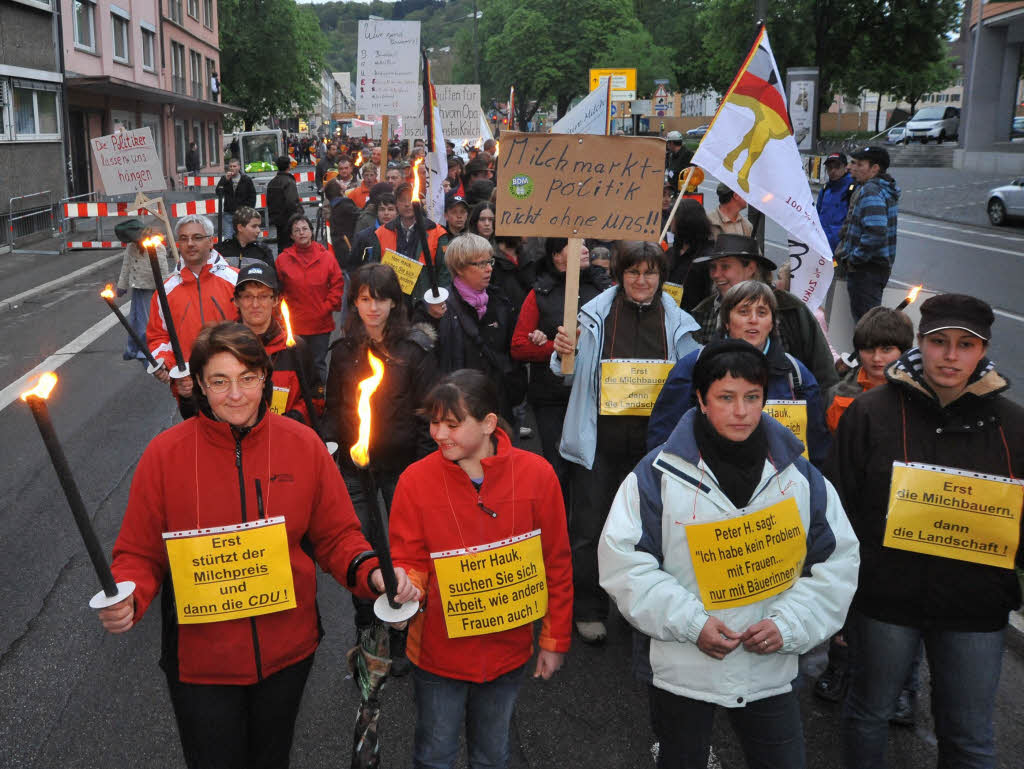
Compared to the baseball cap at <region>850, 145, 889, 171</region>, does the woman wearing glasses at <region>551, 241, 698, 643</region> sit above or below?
below

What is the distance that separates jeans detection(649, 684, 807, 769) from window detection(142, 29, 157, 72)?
135 ft

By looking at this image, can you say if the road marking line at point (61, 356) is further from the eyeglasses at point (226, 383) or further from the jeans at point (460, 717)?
the jeans at point (460, 717)

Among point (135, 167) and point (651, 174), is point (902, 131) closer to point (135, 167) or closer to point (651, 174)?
point (135, 167)

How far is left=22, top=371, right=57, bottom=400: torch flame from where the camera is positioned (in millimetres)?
1729

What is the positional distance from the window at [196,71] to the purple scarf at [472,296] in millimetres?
46530

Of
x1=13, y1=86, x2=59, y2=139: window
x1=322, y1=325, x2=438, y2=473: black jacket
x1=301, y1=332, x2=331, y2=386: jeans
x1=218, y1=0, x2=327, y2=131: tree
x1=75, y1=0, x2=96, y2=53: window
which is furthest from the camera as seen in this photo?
x1=218, y1=0, x2=327, y2=131: tree

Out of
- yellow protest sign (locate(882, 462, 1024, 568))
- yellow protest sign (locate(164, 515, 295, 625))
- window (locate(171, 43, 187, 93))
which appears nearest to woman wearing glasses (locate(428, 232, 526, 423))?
yellow protest sign (locate(164, 515, 295, 625))

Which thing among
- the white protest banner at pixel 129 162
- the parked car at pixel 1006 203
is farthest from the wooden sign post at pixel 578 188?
the parked car at pixel 1006 203

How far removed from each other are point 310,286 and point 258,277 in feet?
9.98

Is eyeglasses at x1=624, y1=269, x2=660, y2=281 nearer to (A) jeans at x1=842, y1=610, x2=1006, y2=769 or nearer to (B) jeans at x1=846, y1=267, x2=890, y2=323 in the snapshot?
(A) jeans at x1=842, y1=610, x2=1006, y2=769

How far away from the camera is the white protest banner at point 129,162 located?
1124 cm

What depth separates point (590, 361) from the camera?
15.1ft

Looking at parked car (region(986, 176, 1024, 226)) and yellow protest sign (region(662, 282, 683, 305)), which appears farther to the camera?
parked car (region(986, 176, 1024, 226))

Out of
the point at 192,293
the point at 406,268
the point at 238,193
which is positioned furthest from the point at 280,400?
the point at 238,193
